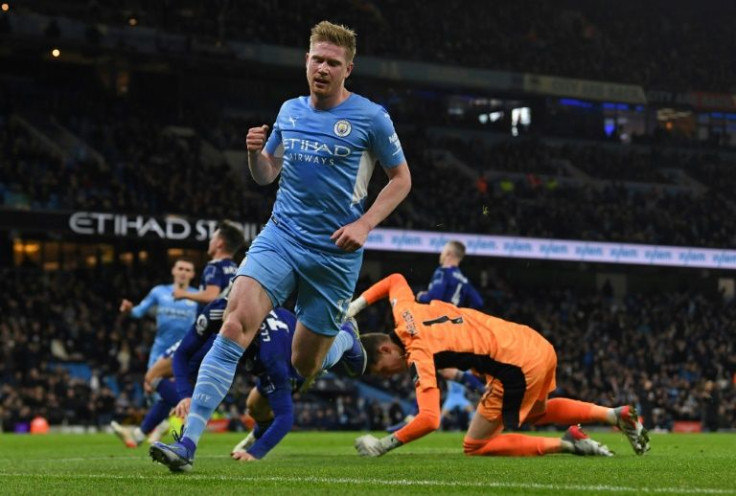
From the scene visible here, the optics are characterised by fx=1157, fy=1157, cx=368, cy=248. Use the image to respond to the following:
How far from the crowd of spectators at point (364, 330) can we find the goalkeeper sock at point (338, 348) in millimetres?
16419

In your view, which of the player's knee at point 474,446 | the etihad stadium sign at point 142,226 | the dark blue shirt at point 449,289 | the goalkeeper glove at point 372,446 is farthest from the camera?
the etihad stadium sign at point 142,226

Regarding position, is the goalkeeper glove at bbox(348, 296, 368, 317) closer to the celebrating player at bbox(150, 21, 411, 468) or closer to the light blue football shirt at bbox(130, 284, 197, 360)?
the celebrating player at bbox(150, 21, 411, 468)

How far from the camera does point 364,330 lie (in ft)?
106

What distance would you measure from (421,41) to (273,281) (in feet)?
122

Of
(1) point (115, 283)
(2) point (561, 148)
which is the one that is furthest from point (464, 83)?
(1) point (115, 283)

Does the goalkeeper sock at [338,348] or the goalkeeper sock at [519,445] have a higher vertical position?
the goalkeeper sock at [338,348]

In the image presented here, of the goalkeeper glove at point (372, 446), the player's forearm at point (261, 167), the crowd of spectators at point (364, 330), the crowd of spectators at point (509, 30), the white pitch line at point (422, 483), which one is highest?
the crowd of spectators at point (509, 30)

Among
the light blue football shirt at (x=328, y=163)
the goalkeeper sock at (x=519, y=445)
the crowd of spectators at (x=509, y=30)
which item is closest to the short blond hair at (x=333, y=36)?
the light blue football shirt at (x=328, y=163)

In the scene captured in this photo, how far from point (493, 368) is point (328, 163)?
9.62 ft

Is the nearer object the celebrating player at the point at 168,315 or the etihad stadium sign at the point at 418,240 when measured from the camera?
the celebrating player at the point at 168,315

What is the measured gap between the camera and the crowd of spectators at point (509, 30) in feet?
124

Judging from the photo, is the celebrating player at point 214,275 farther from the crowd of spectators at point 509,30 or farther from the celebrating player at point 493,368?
the crowd of spectators at point 509,30

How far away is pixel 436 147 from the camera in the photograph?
141ft

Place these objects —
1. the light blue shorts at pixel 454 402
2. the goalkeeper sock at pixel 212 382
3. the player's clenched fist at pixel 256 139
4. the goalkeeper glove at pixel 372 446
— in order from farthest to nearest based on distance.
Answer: the light blue shorts at pixel 454 402 < the goalkeeper glove at pixel 372 446 < the player's clenched fist at pixel 256 139 < the goalkeeper sock at pixel 212 382
